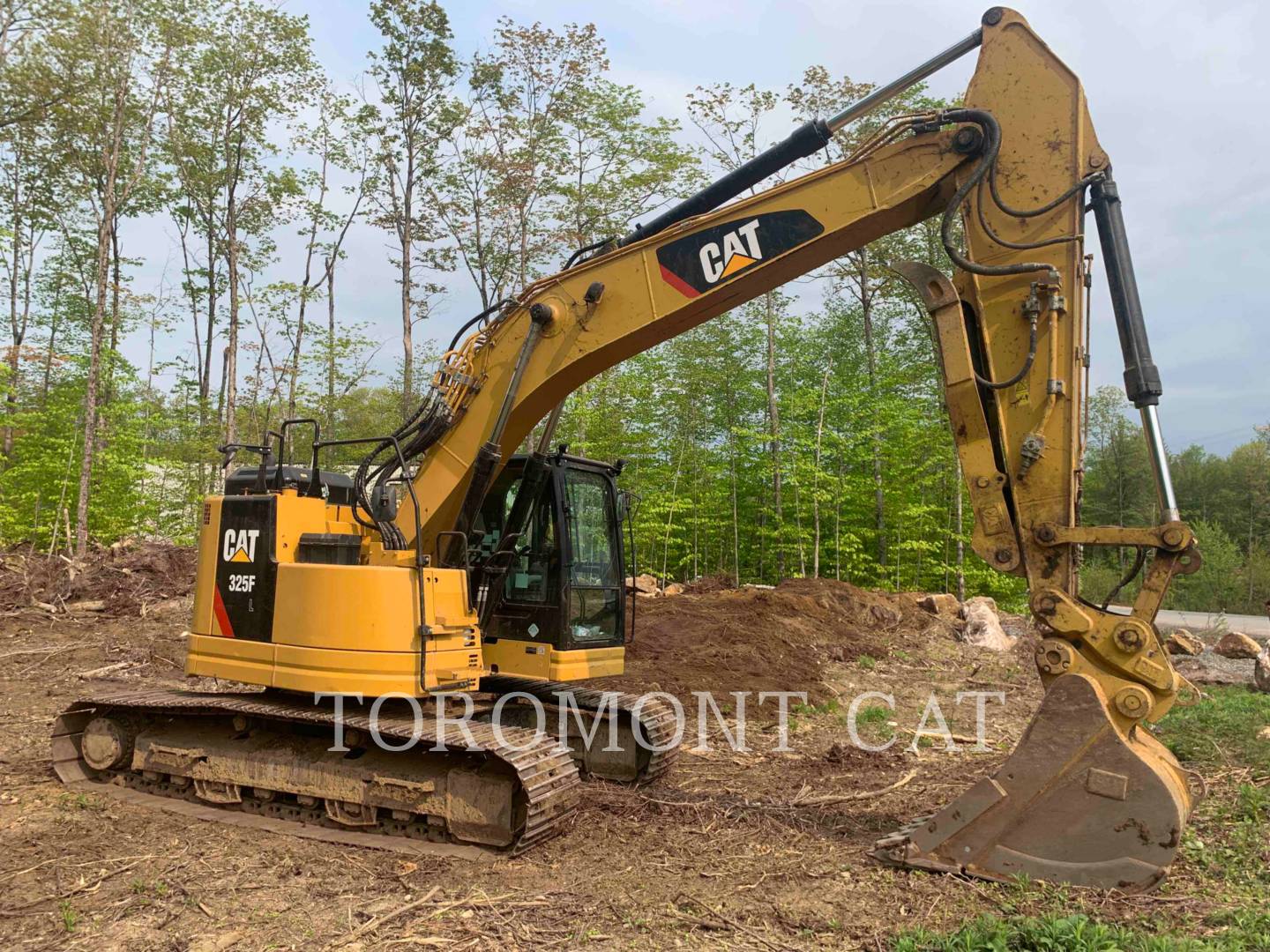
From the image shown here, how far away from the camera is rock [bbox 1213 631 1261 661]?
43.4ft

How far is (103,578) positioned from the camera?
552 inches

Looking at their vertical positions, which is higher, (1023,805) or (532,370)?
(532,370)

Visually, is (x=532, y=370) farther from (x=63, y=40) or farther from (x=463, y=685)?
(x=63, y=40)

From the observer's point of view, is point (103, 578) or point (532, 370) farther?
point (103, 578)

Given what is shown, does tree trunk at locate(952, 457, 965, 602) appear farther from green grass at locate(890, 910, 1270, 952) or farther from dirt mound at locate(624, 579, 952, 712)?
green grass at locate(890, 910, 1270, 952)

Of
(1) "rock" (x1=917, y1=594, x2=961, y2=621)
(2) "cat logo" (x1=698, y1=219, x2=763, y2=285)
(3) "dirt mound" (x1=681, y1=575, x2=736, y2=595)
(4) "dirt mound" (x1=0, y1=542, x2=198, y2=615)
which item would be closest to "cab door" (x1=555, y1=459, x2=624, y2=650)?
(2) "cat logo" (x1=698, y1=219, x2=763, y2=285)

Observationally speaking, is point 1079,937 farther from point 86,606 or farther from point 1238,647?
point 86,606

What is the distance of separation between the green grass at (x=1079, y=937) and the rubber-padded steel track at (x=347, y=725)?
2090 mm

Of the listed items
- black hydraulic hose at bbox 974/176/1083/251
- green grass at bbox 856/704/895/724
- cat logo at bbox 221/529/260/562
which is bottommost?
green grass at bbox 856/704/895/724

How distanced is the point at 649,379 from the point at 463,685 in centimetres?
1559

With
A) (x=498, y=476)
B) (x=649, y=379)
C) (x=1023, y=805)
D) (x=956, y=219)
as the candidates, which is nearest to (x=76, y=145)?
(x=649, y=379)

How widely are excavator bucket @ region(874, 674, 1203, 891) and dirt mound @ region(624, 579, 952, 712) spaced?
5554 millimetres

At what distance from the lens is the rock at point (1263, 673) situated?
33.6 ft

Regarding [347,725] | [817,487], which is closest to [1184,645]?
[817,487]
